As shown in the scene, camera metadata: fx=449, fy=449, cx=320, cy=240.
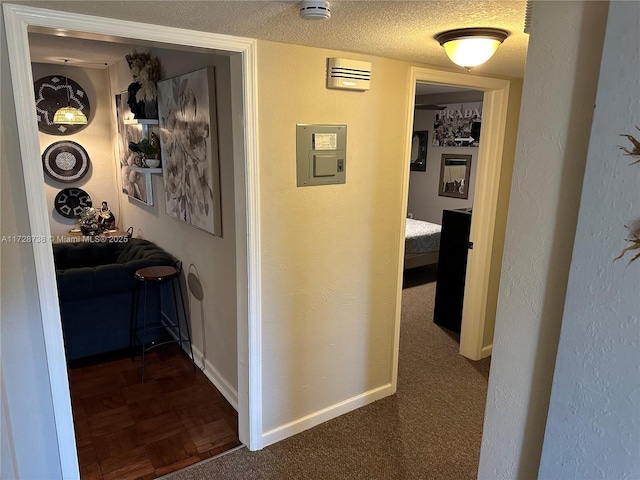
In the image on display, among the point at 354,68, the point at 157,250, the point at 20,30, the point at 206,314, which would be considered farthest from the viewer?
the point at 157,250

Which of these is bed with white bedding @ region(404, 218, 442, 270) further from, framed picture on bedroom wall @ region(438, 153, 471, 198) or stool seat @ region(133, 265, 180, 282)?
stool seat @ region(133, 265, 180, 282)

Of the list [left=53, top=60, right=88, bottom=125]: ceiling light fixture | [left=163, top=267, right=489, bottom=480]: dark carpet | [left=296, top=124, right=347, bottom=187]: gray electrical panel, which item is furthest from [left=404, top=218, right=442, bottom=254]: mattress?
[left=53, top=60, right=88, bottom=125]: ceiling light fixture

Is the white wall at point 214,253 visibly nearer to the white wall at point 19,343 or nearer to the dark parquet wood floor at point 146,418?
the dark parquet wood floor at point 146,418

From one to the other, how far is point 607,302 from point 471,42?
1270 mm

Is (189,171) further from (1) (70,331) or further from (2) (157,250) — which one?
(1) (70,331)

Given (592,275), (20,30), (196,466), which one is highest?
(20,30)

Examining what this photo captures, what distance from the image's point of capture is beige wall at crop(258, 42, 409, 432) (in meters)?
2.21

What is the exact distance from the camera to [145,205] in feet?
14.0

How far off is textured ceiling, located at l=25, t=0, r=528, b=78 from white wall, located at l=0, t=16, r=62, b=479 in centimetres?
49

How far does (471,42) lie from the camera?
183 cm

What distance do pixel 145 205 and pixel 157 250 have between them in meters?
0.72

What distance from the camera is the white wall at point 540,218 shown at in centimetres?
101

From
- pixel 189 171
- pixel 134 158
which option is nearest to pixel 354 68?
pixel 189 171

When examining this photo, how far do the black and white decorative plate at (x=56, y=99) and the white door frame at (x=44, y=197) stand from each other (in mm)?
3962
